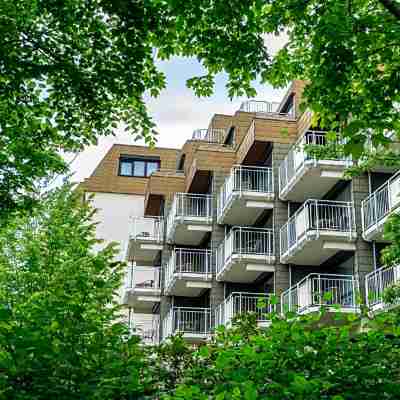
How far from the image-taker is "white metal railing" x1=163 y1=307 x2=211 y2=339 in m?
31.4

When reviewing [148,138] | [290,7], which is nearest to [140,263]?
[148,138]

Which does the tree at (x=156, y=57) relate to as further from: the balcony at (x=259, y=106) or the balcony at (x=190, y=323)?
the balcony at (x=259, y=106)

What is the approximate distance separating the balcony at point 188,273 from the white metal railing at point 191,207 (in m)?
1.60

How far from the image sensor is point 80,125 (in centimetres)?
1136

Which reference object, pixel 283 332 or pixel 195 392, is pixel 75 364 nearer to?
pixel 195 392

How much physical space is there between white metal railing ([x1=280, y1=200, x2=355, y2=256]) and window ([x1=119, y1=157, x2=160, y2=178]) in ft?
78.6

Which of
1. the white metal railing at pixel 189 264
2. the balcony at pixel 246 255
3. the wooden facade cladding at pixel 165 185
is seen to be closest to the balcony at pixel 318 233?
the balcony at pixel 246 255

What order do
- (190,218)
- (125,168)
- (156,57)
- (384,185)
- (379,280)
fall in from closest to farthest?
(156,57), (379,280), (384,185), (190,218), (125,168)

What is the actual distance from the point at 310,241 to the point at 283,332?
18.7 m

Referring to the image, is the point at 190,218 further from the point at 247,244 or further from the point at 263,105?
the point at 263,105

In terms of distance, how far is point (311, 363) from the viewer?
5.40 metres

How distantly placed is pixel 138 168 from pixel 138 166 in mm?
139

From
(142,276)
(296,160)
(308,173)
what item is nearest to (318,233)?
(308,173)

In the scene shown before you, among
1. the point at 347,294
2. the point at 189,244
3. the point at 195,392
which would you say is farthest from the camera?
the point at 189,244
